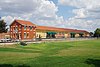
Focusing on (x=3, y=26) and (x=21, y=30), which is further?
(x=3, y=26)

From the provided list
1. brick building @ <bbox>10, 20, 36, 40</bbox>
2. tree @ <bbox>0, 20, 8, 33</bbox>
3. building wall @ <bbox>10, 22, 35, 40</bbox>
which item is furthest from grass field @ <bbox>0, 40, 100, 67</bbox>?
tree @ <bbox>0, 20, 8, 33</bbox>

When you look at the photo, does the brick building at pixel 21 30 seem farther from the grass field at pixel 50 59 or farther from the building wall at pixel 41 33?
the grass field at pixel 50 59

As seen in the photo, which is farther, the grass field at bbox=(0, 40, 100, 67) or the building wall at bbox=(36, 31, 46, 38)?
the building wall at bbox=(36, 31, 46, 38)

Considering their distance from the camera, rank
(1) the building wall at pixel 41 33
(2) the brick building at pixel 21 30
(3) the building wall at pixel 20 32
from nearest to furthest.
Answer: (3) the building wall at pixel 20 32 → (2) the brick building at pixel 21 30 → (1) the building wall at pixel 41 33

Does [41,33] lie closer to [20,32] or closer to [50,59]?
[20,32]

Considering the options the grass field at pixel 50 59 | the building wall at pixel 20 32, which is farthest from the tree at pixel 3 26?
the grass field at pixel 50 59

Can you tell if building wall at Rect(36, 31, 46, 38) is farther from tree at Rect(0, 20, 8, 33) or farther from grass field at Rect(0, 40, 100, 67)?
A: grass field at Rect(0, 40, 100, 67)

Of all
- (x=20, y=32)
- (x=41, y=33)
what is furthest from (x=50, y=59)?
(x=41, y=33)

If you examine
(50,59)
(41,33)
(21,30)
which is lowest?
(50,59)

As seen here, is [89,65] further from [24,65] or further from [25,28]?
[25,28]

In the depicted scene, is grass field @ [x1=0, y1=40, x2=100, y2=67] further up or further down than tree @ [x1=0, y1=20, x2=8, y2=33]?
further down

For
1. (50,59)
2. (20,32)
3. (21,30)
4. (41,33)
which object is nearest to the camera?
(50,59)

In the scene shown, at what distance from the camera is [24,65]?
2562 cm

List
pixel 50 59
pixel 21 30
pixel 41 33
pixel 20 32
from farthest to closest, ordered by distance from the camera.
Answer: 1. pixel 41 33
2. pixel 20 32
3. pixel 21 30
4. pixel 50 59
